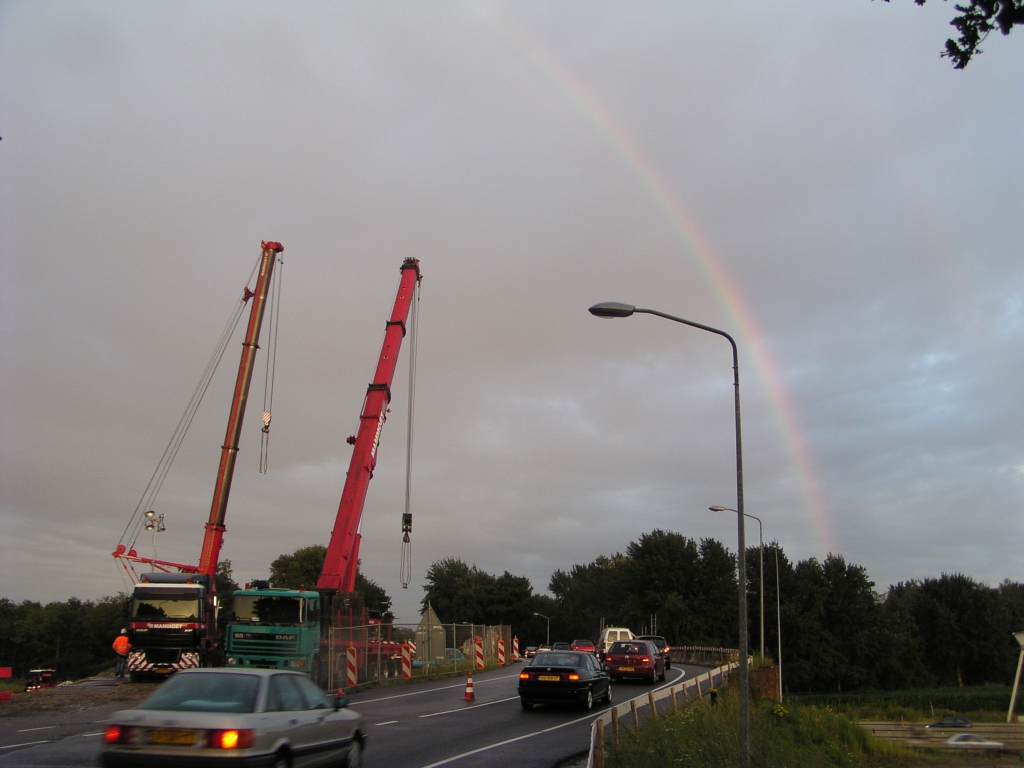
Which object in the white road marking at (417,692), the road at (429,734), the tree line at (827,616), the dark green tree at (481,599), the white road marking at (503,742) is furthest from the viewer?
the dark green tree at (481,599)

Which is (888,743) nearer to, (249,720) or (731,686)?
(731,686)

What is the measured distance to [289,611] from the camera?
25.5m

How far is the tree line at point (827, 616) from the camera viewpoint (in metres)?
90.4

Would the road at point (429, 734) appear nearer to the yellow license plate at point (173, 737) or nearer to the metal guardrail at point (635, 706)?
the metal guardrail at point (635, 706)

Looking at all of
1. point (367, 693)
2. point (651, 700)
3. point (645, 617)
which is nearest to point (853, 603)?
A: point (645, 617)

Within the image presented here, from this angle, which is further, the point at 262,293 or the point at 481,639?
the point at 481,639

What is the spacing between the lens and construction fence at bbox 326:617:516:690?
1095 inches

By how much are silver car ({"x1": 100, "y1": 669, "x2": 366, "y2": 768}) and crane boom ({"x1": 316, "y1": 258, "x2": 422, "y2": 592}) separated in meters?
20.1

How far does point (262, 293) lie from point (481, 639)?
20.1 m

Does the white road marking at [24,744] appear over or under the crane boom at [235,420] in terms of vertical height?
under

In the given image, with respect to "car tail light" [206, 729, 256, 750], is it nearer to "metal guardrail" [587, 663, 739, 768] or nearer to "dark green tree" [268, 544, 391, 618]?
"metal guardrail" [587, 663, 739, 768]

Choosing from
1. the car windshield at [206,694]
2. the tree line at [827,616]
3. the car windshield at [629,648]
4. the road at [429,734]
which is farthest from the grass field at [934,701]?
the car windshield at [206,694]

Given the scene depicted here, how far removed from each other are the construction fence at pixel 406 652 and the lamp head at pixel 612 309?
56.7ft

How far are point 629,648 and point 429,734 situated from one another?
660 inches
